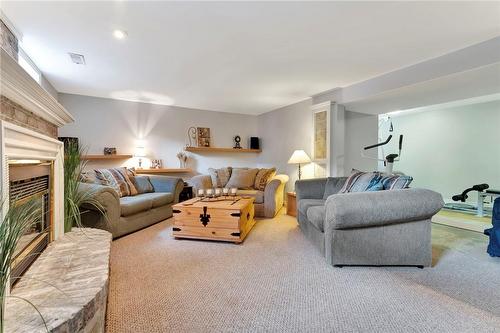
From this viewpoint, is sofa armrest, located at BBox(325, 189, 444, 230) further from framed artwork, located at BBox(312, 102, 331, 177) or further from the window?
the window

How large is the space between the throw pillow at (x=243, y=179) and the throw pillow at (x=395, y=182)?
2401mm

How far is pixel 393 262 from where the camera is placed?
2176mm

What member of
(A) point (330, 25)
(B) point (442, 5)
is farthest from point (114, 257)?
(B) point (442, 5)

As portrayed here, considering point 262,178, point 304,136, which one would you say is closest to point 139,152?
point 262,178

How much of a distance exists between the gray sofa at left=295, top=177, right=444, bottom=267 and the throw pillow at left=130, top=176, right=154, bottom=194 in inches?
115

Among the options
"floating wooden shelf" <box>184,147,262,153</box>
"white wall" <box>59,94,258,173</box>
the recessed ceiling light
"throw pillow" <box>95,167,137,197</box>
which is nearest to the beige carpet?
"throw pillow" <box>95,167,137,197</box>

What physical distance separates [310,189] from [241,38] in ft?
6.73

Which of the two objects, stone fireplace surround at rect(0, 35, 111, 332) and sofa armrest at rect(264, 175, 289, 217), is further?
sofa armrest at rect(264, 175, 289, 217)

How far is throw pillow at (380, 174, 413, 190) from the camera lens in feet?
7.72

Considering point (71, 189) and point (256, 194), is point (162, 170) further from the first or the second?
point (71, 189)

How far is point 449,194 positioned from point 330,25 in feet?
17.9

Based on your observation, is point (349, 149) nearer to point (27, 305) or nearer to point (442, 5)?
point (442, 5)

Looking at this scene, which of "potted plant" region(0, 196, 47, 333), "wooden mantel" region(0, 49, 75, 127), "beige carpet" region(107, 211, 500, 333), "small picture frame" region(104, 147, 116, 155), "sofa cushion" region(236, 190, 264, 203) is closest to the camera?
"potted plant" region(0, 196, 47, 333)

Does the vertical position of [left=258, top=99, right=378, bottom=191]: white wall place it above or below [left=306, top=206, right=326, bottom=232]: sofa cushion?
above
